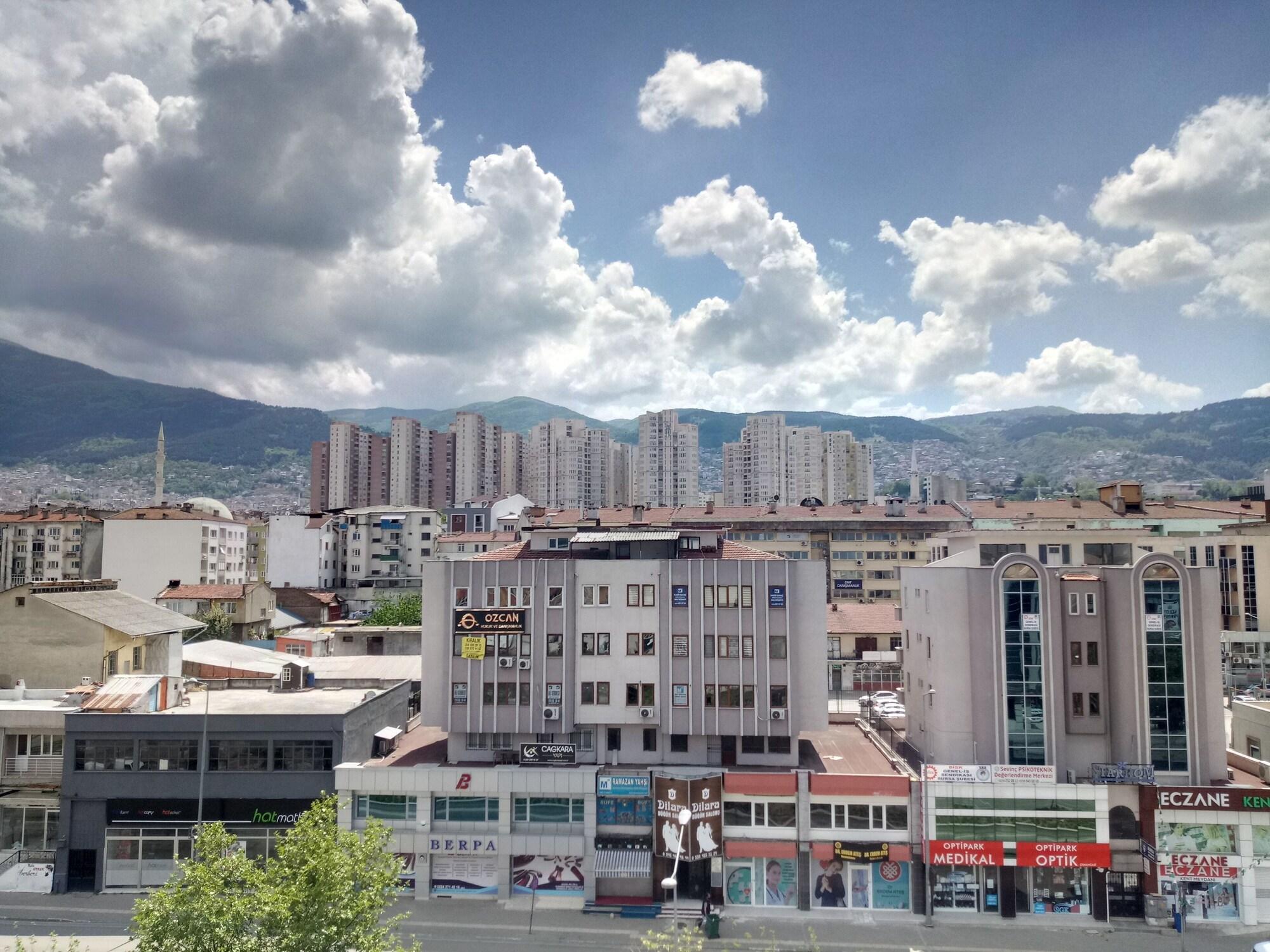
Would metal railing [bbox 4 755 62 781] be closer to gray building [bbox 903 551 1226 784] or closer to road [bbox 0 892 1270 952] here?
road [bbox 0 892 1270 952]

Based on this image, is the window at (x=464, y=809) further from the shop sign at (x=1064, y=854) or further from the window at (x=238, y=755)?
the shop sign at (x=1064, y=854)

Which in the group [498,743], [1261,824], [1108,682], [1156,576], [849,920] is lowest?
Answer: [849,920]

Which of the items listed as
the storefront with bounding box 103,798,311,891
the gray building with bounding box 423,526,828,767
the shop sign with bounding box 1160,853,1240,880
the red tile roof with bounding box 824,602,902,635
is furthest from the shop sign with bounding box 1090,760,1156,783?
the storefront with bounding box 103,798,311,891

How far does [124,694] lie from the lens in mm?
38250

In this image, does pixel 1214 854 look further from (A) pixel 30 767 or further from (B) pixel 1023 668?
(A) pixel 30 767

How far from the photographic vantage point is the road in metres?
31.7

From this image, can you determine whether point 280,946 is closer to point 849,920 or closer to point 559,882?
point 559,882

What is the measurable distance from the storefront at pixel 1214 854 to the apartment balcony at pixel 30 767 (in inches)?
1928

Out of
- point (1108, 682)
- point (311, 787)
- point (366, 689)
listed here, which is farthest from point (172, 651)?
point (1108, 682)

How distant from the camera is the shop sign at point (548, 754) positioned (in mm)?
36812

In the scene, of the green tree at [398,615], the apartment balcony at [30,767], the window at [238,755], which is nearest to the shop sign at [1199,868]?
the window at [238,755]

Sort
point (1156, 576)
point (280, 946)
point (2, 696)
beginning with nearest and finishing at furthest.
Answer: point (280, 946) < point (1156, 576) < point (2, 696)

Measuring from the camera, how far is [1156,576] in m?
36.3

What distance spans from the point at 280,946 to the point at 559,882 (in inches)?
714
